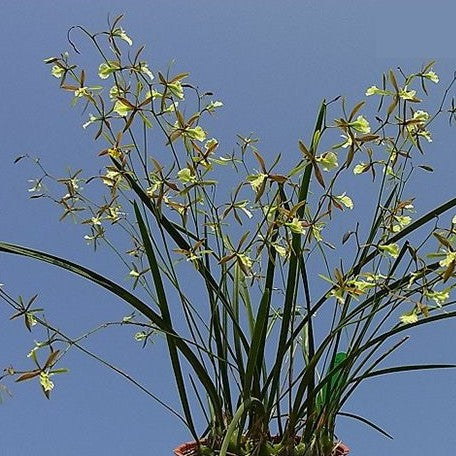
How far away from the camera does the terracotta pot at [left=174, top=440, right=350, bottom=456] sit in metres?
0.81

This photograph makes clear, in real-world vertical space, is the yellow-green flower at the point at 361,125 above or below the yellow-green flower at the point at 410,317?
above

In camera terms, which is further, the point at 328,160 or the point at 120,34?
the point at 120,34

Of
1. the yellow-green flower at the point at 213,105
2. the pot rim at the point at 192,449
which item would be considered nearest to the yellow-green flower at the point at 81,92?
the yellow-green flower at the point at 213,105

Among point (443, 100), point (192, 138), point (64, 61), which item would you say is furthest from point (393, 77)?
point (64, 61)

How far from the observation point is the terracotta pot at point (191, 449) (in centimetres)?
81

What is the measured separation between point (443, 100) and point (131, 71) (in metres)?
0.36

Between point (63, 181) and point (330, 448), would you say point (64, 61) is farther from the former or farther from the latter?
point (330, 448)

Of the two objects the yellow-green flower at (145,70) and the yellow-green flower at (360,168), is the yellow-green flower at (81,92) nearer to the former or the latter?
the yellow-green flower at (145,70)

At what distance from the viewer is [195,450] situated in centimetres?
82

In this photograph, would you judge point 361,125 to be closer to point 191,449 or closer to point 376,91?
point 376,91

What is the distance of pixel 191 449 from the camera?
825mm

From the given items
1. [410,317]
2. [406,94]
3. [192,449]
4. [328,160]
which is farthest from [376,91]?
[192,449]

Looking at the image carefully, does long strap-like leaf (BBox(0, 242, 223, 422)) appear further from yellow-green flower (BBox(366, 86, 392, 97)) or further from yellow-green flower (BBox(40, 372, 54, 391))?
yellow-green flower (BBox(366, 86, 392, 97))

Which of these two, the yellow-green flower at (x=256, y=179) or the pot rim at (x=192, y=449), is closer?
the yellow-green flower at (x=256, y=179)
